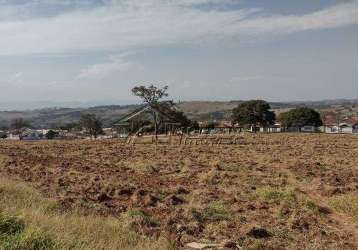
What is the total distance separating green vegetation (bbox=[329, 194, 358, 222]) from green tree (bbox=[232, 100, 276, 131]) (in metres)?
78.8

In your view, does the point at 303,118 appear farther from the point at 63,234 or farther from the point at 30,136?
the point at 63,234

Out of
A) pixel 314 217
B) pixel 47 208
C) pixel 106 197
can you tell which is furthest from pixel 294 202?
pixel 47 208

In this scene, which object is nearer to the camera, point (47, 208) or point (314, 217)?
point (47, 208)

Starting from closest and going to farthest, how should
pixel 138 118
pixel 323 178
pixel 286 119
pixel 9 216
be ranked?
pixel 9 216 < pixel 323 178 < pixel 138 118 < pixel 286 119

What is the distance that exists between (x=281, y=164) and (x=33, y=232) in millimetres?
19057

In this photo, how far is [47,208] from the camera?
1052cm

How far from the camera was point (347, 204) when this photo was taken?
13109 mm

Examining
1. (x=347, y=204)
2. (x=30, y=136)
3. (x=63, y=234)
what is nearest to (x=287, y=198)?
(x=347, y=204)

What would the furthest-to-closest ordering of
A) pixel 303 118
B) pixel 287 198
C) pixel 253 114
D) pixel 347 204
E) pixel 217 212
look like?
1. pixel 303 118
2. pixel 253 114
3. pixel 287 198
4. pixel 347 204
5. pixel 217 212

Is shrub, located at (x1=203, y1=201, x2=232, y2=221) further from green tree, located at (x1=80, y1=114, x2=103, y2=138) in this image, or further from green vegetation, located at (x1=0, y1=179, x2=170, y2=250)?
green tree, located at (x1=80, y1=114, x2=103, y2=138)

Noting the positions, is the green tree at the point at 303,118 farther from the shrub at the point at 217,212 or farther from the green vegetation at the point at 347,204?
the shrub at the point at 217,212

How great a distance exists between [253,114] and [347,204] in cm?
8051

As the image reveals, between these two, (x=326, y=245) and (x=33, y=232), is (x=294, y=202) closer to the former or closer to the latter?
(x=326, y=245)

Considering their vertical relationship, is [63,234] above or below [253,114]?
above
